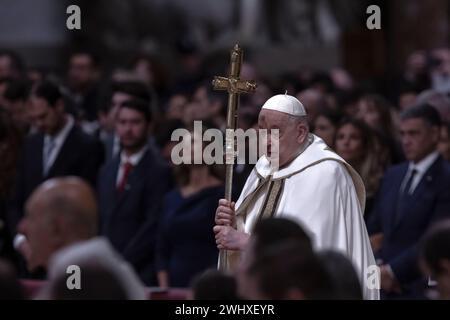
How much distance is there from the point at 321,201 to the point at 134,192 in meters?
3.41

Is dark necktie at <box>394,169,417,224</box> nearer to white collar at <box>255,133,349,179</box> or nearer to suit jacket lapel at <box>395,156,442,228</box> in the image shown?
suit jacket lapel at <box>395,156,442,228</box>

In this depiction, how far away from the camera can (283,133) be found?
8.96 meters

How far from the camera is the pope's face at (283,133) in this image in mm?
8945

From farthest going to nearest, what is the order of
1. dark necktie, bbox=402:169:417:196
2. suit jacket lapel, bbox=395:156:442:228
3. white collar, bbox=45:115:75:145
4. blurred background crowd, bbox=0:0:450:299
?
white collar, bbox=45:115:75:145 → dark necktie, bbox=402:169:417:196 → suit jacket lapel, bbox=395:156:442:228 → blurred background crowd, bbox=0:0:450:299

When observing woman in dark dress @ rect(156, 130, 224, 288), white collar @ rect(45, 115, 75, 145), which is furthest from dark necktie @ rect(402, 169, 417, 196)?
white collar @ rect(45, 115, 75, 145)

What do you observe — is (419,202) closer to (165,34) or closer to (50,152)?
(50,152)

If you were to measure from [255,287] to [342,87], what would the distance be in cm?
1090

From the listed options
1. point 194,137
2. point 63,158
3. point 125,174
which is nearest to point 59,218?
point 194,137

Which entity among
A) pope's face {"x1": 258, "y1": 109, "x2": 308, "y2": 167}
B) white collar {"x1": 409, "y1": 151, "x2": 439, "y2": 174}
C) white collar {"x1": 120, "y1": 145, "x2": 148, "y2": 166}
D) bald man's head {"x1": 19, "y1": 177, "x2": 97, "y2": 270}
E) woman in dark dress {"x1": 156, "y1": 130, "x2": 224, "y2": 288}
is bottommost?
woman in dark dress {"x1": 156, "y1": 130, "x2": 224, "y2": 288}

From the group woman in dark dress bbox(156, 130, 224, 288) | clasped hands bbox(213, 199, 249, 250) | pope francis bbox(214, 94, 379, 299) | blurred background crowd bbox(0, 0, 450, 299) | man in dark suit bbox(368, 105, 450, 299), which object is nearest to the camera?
blurred background crowd bbox(0, 0, 450, 299)

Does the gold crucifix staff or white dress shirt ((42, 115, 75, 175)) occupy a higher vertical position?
the gold crucifix staff

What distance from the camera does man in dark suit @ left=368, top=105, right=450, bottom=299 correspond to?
1080cm

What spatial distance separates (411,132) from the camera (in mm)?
11320

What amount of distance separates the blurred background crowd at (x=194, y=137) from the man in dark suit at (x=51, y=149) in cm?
1
